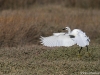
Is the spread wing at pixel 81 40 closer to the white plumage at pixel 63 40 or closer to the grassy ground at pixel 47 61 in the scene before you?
the white plumage at pixel 63 40

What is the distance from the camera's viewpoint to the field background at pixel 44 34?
26.6 feet

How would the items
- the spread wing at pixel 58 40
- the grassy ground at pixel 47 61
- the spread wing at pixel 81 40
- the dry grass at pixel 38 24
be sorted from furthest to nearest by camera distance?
the dry grass at pixel 38 24 < the spread wing at pixel 58 40 < the spread wing at pixel 81 40 < the grassy ground at pixel 47 61

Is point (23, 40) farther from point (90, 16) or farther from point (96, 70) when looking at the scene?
point (90, 16)

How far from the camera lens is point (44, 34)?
12.2 m

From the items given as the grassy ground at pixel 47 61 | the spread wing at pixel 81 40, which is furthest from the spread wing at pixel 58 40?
the grassy ground at pixel 47 61

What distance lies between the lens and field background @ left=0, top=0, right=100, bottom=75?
26.6ft

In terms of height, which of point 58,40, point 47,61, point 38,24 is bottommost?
point 47,61

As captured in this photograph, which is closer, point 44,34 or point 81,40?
point 81,40

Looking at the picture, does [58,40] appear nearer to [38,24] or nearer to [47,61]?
[47,61]

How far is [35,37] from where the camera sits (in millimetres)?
11617

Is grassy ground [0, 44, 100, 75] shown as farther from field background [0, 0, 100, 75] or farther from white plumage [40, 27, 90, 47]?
white plumage [40, 27, 90, 47]

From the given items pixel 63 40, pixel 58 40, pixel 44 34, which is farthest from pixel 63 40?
pixel 44 34

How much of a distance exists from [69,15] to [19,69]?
7176 millimetres

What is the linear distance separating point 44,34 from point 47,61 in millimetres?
3493
